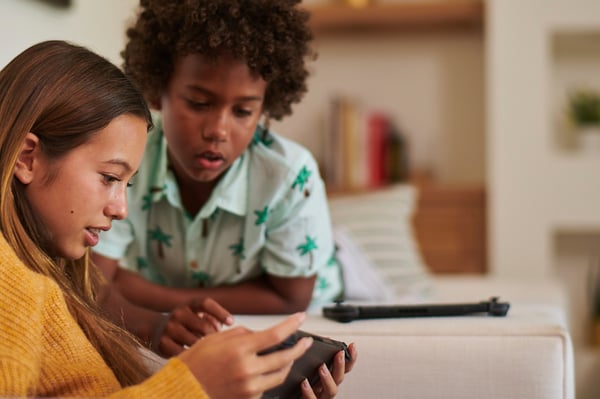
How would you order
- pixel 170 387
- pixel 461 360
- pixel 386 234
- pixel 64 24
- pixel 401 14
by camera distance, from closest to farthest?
pixel 170 387, pixel 461 360, pixel 64 24, pixel 386 234, pixel 401 14

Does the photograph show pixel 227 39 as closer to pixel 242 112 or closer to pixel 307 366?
pixel 242 112

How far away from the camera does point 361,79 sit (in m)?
3.40

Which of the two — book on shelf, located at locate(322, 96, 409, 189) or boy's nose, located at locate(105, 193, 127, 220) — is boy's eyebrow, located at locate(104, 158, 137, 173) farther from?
book on shelf, located at locate(322, 96, 409, 189)

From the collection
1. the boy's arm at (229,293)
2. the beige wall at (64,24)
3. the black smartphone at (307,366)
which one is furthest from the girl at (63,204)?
the beige wall at (64,24)

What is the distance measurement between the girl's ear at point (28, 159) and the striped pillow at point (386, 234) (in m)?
1.34

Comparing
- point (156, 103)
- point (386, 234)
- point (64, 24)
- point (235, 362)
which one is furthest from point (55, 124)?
→ point (386, 234)

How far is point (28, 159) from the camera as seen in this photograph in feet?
3.44

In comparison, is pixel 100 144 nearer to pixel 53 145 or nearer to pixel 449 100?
pixel 53 145

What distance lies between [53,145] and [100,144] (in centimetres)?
5

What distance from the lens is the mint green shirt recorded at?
1598 mm

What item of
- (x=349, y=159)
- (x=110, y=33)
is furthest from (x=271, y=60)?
(x=349, y=159)

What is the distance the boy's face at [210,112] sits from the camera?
1455 mm

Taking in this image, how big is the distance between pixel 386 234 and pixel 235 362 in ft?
5.21

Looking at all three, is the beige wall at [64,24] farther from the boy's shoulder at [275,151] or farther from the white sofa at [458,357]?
the white sofa at [458,357]
